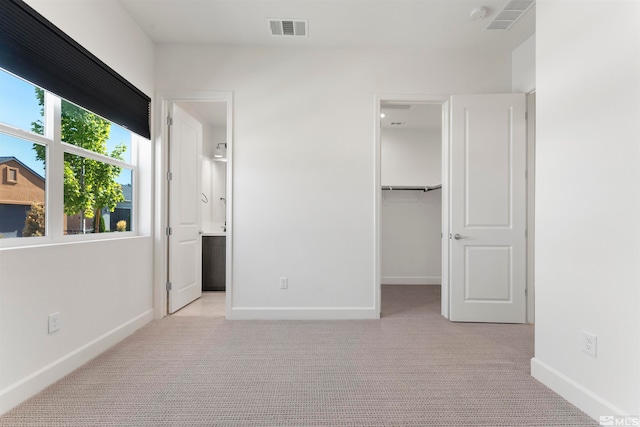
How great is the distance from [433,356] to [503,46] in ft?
9.66

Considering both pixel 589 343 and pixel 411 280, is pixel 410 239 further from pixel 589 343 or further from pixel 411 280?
pixel 589 343

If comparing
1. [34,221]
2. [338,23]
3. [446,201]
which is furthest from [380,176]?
[34,221]

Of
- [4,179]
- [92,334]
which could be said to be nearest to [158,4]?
[4,179]

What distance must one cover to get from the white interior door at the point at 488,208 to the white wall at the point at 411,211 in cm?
185

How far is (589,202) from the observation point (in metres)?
1.70

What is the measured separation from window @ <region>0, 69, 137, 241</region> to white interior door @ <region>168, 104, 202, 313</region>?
0.53 meters

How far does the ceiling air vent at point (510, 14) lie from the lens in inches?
100.0

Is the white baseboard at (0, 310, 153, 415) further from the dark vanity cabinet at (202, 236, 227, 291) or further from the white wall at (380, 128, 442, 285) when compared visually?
the white wall at (380, 128, 442, 285)

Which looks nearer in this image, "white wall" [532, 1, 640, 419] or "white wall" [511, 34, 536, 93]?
"white wall" [532, 1, 640, 419]

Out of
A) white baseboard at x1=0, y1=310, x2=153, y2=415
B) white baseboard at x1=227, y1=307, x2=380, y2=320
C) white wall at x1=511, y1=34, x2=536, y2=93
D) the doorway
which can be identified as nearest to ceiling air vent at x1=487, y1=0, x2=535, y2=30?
white wall at x1=511, y1=34, x2=536, y2=93

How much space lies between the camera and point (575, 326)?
5.87 ft

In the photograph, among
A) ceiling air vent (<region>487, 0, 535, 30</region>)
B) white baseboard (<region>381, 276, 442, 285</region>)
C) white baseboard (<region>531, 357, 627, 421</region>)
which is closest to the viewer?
white baseboard (<region>531, 357, 627, 421</region>)

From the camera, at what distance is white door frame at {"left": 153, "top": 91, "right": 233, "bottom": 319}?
3.18 metres

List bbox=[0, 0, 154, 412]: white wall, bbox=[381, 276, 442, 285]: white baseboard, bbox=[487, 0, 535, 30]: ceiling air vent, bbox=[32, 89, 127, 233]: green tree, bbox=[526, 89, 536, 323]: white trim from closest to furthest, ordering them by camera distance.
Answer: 1. bbox=[0, 0, 154, 412]: white wall
2. bbox=[32, 89, 127, 233]: green tree
3. bbox=[487, 0, 535, 30]: ceiling air vent
4. bbox=[526, 89, 536, 323]: white trim
5. bbox=[381, 276, 442, 285]: white baseboard
